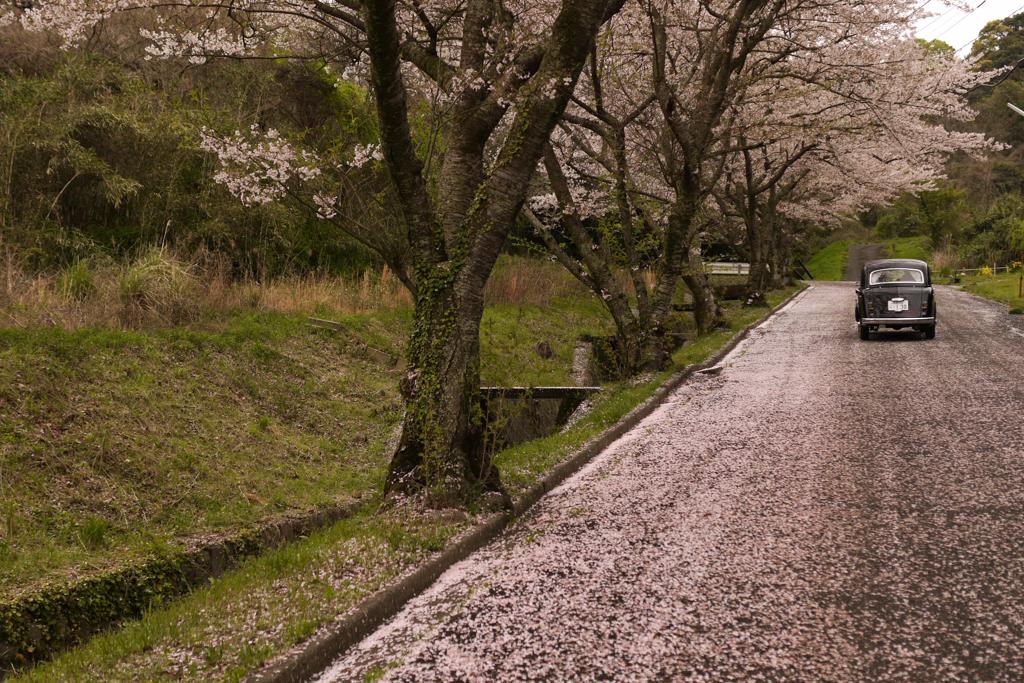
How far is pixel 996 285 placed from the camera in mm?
33219

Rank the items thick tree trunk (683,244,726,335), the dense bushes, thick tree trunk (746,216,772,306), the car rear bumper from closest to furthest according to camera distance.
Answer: the dense bushes
the car rear bumper
thick tree trunk (683,244,726,335)
thick tree trunk (746,216,772,306)

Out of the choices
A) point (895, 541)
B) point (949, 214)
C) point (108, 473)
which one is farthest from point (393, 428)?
point (949, 214)

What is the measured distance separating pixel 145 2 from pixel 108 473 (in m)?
5.20

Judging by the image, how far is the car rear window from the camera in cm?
1808

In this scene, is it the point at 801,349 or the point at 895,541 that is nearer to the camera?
the point at 895,541

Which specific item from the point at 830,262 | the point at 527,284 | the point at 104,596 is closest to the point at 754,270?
the point at 527,284

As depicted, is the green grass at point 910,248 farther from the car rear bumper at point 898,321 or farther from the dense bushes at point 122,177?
the dense bushes at point 122,177

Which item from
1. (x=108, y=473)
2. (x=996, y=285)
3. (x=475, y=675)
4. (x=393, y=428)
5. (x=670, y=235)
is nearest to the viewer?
(x=475, y=675)

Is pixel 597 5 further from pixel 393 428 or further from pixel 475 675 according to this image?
pixel 393 428

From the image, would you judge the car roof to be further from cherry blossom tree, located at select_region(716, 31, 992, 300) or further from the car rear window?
cherry blossom tree, located at select_region(716, 31, 992, 300)

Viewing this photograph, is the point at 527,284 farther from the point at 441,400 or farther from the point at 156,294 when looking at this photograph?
the point at 441,400

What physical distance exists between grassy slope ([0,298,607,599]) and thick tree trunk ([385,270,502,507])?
0.96 metres

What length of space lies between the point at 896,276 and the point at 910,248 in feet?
172

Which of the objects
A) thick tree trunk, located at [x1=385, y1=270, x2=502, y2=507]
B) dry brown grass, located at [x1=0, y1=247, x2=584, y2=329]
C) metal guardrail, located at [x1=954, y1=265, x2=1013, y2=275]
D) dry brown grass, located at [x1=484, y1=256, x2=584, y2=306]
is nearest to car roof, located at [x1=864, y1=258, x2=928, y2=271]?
dry brown grass, located at [x1=484, y1=256, x2=584, y2=306]
